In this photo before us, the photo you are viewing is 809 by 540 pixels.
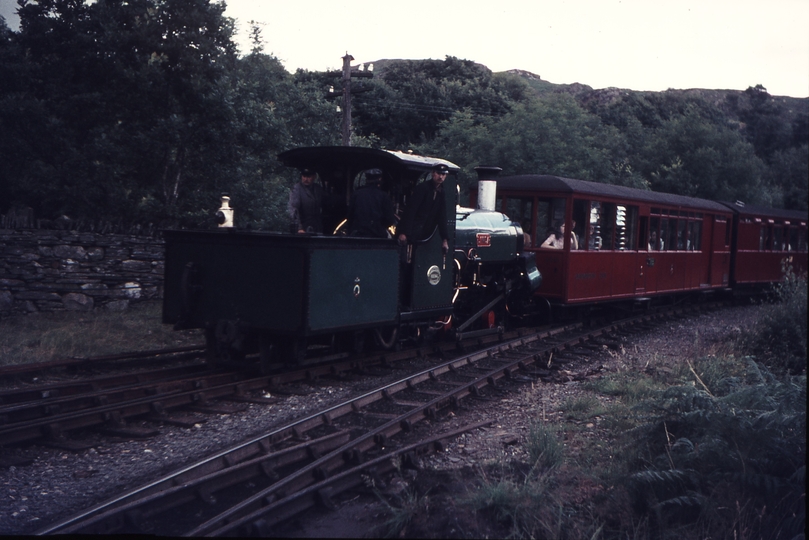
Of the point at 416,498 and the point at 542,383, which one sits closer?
the point at 416,498

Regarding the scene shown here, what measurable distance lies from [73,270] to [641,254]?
1087 centimetres

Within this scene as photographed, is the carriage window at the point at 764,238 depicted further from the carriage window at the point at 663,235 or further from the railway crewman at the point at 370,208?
the railway crewman at the point at 370,208

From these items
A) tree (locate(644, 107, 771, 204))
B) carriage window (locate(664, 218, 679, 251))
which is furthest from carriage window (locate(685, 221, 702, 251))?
tree (locate(644, 107, 771, 204))

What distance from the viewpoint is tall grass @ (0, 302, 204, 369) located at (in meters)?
8.92

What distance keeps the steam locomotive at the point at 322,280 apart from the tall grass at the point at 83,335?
202 centimetres

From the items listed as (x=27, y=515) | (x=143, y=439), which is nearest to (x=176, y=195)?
(x=143, y=439)

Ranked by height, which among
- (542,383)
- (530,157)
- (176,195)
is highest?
(530,157)

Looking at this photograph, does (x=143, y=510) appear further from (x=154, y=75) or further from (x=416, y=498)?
(x=154, y=75)

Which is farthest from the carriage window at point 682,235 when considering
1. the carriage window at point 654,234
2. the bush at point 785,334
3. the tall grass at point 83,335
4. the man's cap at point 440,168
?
the tall grass at point 83,335

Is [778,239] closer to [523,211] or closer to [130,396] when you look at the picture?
[523,211]

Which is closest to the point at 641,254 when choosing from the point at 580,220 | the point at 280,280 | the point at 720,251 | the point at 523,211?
the point at 580,220

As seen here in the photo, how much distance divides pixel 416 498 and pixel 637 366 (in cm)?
574

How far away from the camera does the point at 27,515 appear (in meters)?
4.11

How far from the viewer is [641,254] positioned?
14234 millimetres
